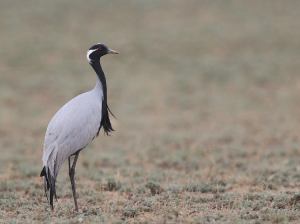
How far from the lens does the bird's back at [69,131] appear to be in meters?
6.25

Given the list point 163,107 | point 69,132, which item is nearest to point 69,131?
point 69,132

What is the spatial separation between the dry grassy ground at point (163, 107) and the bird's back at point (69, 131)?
1050 millimetres

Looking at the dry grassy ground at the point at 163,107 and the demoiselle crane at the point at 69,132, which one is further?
the dry grassy ground at the point at 163,107

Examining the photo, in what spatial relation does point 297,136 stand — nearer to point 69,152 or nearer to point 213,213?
point 213,213

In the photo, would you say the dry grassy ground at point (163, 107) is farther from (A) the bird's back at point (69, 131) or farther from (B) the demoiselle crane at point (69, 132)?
(A) the bird's back at point (69, 131)

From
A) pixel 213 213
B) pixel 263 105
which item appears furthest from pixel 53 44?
pixel 213 213

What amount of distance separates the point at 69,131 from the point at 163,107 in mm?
13616

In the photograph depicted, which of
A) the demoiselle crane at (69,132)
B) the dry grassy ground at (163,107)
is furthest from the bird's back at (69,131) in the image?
the dry grassy ground at (163,107)

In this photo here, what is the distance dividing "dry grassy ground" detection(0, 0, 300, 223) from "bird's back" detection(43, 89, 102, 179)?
3.44 feet

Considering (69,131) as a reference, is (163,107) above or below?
above

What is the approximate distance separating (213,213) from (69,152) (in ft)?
9.30

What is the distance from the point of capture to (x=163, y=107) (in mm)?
19703

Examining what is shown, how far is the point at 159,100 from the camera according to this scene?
20.6m

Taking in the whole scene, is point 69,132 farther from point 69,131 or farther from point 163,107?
point 163,107
